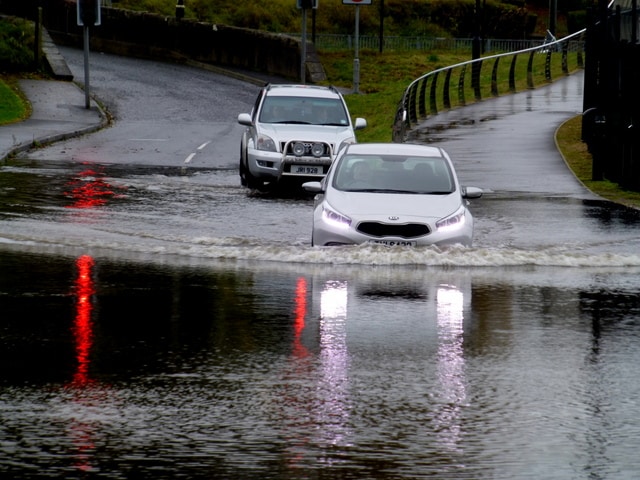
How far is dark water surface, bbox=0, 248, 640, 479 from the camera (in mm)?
7121

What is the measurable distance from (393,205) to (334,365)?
6129 mm

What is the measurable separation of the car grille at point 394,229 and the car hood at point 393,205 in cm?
7

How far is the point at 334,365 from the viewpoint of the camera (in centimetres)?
945

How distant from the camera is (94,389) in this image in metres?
8.57

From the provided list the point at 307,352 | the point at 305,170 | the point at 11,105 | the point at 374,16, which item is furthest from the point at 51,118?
the point at 374,16

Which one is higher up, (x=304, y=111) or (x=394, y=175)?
(x=304, y=111)

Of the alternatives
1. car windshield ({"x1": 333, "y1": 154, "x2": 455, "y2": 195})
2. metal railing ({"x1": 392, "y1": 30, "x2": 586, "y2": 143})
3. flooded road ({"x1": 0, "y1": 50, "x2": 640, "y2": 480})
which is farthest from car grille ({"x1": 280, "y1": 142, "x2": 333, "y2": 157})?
metal railing ({"x1": 392, "y1": 30, "x2": 586, "y2": 143})

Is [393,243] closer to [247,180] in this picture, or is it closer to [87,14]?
[247,180]

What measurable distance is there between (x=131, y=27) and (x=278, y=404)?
48257mm

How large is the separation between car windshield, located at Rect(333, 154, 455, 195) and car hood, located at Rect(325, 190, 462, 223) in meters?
0.29

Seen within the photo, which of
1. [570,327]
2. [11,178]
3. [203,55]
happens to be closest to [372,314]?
[570,327]

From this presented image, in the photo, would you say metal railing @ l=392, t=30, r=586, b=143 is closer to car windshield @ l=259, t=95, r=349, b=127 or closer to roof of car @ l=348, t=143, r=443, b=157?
car windshield @ l=259, t=95, r=349, b=127

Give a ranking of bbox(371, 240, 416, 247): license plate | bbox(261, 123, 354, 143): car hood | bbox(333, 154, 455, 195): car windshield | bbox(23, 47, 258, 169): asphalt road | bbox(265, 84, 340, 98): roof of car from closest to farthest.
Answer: bbox(371, 240, 416, 247): license plate, bbox(333, 154, 455, 195): car windshield, bbox(261, 123, 354, 143): car hood, bbox(265, 84, 340, 98): roof of car, bbox(23, 47, 258, 169): asphalt road

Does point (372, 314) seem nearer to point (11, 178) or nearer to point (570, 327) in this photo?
point (570, 327)
